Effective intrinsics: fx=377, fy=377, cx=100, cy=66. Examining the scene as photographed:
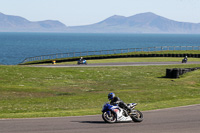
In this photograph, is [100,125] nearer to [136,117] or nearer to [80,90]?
[136,117]

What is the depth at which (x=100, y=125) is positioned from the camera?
16312 millimetres

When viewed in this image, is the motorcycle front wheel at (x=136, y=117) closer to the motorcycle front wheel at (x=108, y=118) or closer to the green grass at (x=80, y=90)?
the motorcycle front wheel at (x=108, y=118)

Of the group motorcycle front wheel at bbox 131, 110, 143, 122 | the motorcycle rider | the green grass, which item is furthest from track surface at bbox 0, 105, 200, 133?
the green grass

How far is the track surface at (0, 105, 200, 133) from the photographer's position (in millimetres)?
15094

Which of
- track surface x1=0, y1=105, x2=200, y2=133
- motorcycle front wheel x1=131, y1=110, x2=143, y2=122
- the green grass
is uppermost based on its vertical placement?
motorcycle front wheel x1=131, y1=110, x2=143, y2=122

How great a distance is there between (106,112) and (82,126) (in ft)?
4.95

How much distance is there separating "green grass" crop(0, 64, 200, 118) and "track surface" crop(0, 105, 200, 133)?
2.14 meters

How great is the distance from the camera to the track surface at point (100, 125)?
15.1m

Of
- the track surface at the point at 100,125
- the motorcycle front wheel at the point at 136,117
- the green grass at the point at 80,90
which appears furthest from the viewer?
the green grass at the point at 80,90

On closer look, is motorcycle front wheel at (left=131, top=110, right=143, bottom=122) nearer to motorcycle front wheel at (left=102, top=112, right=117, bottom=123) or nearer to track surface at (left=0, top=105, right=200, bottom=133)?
track surface at (left=0, top=105, right=200, bottom=133)

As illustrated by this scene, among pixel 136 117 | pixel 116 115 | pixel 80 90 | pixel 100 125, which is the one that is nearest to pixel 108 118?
pixel 116 115

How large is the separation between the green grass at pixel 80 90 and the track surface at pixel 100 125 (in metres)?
2.14

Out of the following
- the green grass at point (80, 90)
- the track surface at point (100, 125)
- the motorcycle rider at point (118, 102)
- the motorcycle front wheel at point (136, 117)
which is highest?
the motorcycle rider at point (118, 102)

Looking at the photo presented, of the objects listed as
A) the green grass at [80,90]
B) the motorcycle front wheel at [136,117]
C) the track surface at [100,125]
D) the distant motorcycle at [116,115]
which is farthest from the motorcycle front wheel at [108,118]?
the green grass at [80,90]
